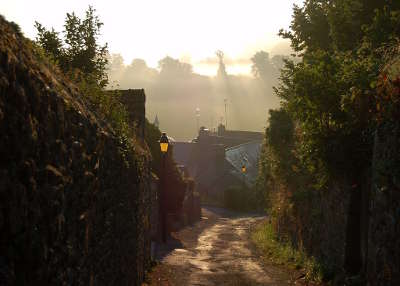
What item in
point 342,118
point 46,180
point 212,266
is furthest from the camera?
point 212,266

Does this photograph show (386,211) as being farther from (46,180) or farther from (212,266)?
(212,266)

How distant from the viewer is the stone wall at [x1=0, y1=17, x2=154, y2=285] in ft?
9.98

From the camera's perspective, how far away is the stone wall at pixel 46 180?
304 cm

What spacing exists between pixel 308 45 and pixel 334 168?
8744 millimetres

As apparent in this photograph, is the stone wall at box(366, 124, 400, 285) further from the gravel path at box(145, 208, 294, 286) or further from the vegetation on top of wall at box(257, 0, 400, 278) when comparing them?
the gravel path at box(145, 208, 294, 286)

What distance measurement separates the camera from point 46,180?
3.72 m

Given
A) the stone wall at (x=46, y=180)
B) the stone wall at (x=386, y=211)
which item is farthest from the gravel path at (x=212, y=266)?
the stone wall at (x=46, y=180)

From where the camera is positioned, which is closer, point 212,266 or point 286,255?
point 212,266

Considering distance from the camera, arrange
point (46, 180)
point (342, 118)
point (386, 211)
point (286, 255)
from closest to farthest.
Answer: point (46, 180) < point (386, 211) < point (342, 118) < point (286, 255)

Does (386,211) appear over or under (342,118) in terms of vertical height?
under

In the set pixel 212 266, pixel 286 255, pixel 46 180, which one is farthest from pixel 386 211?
pixel 286 255

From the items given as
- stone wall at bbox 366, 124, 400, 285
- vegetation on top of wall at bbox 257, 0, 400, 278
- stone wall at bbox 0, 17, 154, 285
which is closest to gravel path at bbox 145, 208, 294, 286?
vegetation on top of wall at bbox 257, 0, 400, 278

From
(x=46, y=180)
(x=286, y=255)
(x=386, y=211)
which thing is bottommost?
(x=286, y=255)

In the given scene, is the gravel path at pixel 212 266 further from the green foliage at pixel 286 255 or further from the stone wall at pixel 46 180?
the stone wall at pixel 46 180
